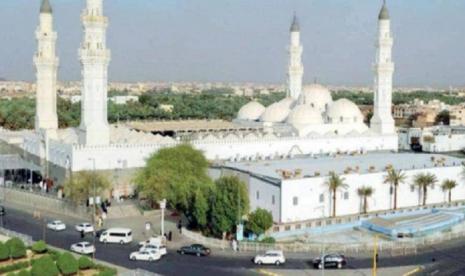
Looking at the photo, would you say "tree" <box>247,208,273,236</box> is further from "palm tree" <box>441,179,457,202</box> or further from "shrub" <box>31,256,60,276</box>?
"palm tree" <box>441,179,457,202</box>

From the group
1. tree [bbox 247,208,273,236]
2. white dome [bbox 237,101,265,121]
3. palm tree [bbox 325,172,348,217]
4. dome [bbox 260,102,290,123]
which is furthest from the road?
white dome [bbox 237,101,265,121]

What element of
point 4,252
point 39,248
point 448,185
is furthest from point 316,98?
point 4,252

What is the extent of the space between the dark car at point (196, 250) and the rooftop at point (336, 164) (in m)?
6.88

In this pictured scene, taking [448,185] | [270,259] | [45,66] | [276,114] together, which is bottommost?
[270,259]

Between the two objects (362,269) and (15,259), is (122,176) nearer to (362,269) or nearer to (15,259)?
(15,259)

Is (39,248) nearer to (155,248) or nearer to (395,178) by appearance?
(155,248)

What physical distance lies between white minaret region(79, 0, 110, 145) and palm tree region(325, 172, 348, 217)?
13.2 meters

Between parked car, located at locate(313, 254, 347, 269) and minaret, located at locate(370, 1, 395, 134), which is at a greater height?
minaret, located at locate(370, 1, 395, 134)

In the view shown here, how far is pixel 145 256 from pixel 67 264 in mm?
4333

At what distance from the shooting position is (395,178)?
106 feet

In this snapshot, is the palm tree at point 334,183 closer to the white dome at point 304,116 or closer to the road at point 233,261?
the road at point 233,261

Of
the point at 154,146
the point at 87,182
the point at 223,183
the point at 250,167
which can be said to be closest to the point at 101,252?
the point at 223,183

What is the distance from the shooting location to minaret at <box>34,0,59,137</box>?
143 feet

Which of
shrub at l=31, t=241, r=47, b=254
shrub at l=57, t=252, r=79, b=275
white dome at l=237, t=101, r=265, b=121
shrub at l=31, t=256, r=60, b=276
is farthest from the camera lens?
white dome at l=237, t=101, r=265, b=121
